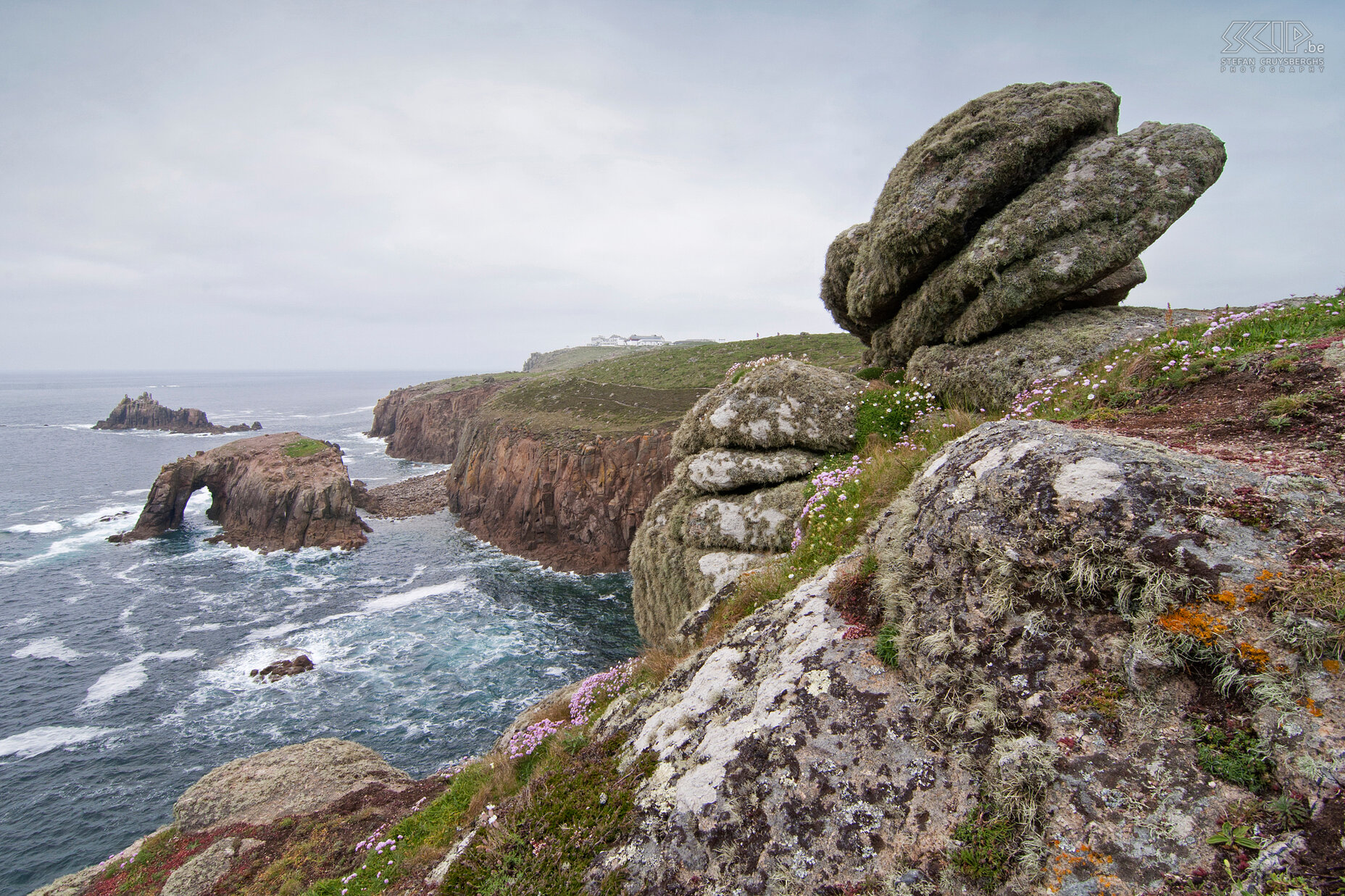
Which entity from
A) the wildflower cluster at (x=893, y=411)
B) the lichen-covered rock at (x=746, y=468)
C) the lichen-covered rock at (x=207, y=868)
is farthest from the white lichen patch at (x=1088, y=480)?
the lichen-covered rock at (x=207, y=868)

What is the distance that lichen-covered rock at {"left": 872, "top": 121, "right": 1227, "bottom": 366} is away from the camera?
10.7m

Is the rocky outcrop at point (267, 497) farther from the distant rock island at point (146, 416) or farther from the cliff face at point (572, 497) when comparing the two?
the distant rock island at point (146, 416)

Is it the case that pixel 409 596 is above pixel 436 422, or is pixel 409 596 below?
below

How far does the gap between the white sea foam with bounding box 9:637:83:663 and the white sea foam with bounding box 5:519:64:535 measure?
29.4 m

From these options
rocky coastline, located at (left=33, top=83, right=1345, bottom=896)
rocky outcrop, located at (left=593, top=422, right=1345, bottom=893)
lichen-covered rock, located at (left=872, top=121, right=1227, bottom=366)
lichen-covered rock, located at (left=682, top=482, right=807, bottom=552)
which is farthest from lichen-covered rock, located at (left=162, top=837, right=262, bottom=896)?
lichen-covered rock, located at (left=872, top=121, right=1227, bottom=366)

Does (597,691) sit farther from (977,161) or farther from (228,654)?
(228,654)

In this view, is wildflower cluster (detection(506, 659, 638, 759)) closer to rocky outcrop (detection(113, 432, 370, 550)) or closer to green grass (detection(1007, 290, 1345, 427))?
green grass (detection(1007, 290, 1345, 427))

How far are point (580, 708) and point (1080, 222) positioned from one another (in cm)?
1350

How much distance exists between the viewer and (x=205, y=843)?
13305 mm

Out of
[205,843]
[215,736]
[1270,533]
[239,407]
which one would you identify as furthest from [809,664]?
[239,407]

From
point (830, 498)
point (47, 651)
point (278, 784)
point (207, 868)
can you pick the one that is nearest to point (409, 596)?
point (47, 651)

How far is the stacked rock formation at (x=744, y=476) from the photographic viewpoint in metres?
11.9

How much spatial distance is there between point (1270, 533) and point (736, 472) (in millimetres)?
9793

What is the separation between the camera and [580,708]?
339 inches
